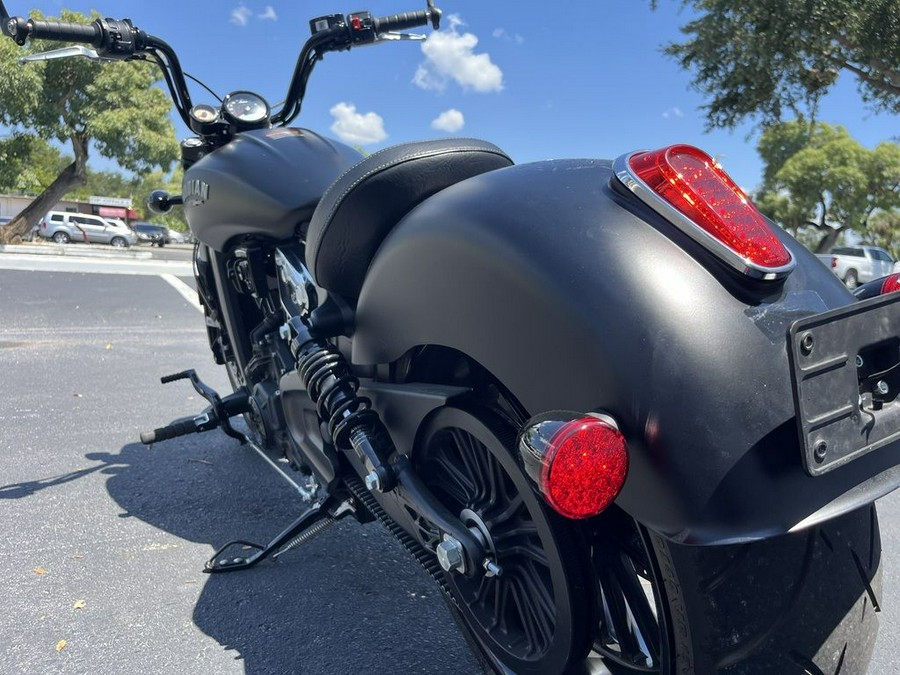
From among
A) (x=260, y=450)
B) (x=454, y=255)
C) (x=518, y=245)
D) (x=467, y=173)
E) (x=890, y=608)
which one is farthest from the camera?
(x=260, y=450)

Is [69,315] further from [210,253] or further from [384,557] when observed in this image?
[384,557]

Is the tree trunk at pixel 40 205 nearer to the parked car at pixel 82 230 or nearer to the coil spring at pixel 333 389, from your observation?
the parked car at pixel 82 230

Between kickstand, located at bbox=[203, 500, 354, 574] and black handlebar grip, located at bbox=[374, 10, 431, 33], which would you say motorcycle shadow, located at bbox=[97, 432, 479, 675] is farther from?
black handlebar grip, located at bbox=[374, 10, 431, 33]

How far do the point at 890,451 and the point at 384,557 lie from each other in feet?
5.80

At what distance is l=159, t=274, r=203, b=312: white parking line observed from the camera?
9102 mm

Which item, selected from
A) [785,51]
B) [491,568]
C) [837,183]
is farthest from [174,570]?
[837,183]

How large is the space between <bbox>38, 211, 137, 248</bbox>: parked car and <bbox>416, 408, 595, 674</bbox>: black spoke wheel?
1511 inches

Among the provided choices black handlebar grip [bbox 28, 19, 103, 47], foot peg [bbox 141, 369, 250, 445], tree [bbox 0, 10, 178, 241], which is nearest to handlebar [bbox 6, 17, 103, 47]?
black handlebar grip [bbox 28, 19, 103, 47]

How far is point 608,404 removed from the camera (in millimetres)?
1083

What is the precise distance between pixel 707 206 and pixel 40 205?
92.1 ft

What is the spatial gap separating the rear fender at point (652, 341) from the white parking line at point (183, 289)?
7562 millimetres

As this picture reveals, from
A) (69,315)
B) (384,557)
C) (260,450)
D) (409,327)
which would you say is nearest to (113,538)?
(260,450)

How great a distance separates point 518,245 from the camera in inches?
49.4

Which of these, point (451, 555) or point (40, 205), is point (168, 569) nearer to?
point (451, 555)
